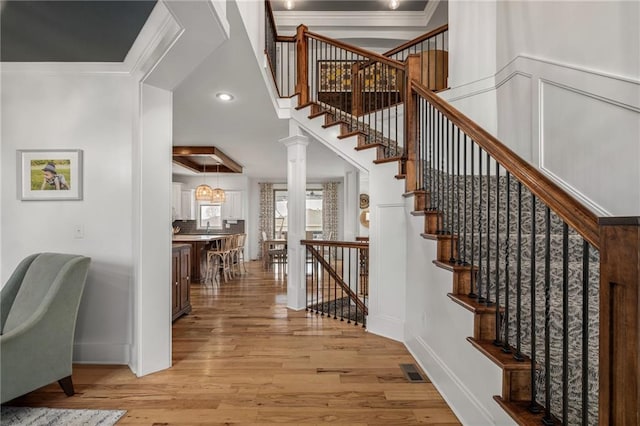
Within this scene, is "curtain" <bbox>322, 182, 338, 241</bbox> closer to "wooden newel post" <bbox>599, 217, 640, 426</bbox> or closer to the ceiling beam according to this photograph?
the ceiling beam

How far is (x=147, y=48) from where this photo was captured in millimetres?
2166

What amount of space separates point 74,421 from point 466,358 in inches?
92.5

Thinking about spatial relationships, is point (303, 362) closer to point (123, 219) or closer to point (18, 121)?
point (123, 219)

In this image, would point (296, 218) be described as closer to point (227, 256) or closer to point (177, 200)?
point (227, 256)

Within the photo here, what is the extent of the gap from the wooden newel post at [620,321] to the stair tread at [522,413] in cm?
43

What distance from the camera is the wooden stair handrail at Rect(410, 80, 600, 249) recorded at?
3.24 ft

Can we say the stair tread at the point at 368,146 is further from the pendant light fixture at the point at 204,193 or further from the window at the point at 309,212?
the window at the point at 309,212

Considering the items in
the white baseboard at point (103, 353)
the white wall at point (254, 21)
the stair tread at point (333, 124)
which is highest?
the white wall at point (254, 21)

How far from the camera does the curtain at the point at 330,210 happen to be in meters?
9.86

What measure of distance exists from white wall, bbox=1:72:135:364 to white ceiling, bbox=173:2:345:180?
0.82m

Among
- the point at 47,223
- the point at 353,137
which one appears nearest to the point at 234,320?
the point at 47,223

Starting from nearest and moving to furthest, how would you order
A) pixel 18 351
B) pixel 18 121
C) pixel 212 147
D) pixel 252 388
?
pixel 18 351 → pixel 252 388 → pixel 18 121 → pixel 212 147

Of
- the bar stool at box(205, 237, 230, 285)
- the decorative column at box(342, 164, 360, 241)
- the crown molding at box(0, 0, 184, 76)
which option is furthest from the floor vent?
the decorative column at box(342, 164, 360, 241)

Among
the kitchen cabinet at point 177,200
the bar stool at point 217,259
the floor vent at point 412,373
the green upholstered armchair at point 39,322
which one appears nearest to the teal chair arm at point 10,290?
the green upholstered armchair at point 39,322
